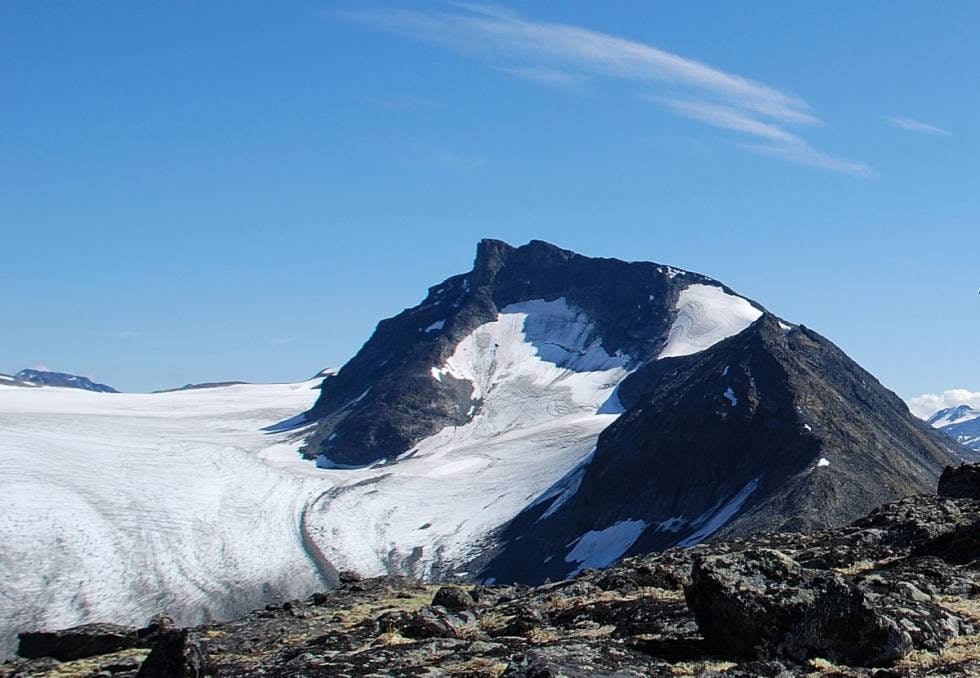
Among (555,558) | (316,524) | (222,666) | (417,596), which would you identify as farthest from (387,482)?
(222,666)

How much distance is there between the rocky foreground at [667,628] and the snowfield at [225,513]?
5903 cm

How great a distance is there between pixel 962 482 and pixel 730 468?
84.3 metres

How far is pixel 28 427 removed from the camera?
16488cm

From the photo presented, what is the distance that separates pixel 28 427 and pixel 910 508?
6370 inches

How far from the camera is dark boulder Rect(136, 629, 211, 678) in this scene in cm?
1875

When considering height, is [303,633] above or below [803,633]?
below

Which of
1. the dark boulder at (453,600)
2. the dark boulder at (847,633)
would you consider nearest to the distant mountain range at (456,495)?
the dark boulder at (453,600)

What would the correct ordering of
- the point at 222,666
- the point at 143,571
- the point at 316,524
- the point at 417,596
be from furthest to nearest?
the point at 316,524 < the point at 143,571 < the point at 417,596 < the point at 222,666

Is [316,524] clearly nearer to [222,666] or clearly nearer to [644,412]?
[644,412]

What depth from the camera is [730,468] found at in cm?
11788

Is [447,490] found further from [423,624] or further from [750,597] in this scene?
[750,597]

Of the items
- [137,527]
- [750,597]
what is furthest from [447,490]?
[750,597]

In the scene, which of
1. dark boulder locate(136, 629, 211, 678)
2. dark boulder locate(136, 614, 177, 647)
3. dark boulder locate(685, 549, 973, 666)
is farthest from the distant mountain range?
dark boulder locate(685, 549, 973, 666)

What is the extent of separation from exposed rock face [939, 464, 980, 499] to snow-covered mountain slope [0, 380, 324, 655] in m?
69.1
